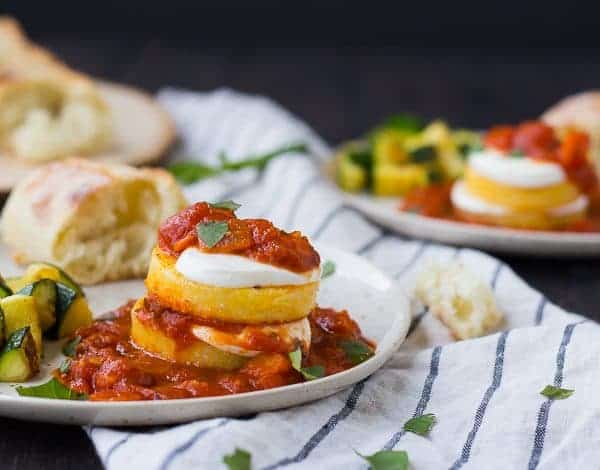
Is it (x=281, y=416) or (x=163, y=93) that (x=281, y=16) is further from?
(x=281, y=416)

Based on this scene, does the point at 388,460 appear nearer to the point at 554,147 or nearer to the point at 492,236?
the point at 492,236

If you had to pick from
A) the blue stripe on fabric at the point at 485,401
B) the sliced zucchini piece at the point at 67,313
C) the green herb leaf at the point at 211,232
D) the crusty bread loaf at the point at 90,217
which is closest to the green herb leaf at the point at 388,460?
the blue stripe on fabric at the point at 485,401

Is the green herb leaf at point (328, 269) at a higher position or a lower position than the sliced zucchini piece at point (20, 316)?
lower

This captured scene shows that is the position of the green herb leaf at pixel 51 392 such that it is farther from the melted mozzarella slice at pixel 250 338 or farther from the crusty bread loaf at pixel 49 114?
the crusty bread loaf at pixel 49 114

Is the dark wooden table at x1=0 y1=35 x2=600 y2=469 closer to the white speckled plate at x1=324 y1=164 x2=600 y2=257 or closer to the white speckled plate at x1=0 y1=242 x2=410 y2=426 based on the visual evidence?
the white speckled plate at x1=324 y1=164 x2=600 y2=257

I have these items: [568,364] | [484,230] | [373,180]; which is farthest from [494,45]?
[568,364]
